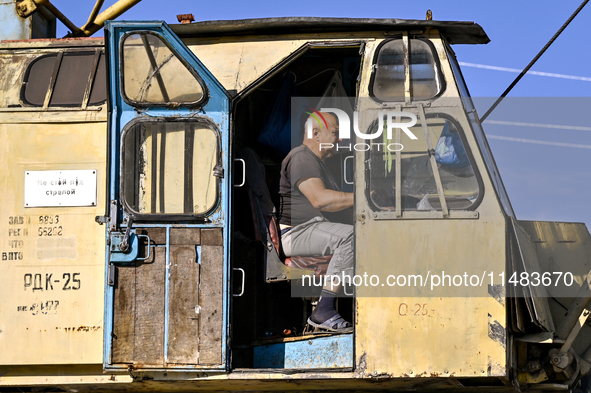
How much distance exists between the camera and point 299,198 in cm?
534

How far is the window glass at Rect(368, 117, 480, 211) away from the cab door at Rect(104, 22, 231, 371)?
41.6 inches

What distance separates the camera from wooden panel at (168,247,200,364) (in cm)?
462

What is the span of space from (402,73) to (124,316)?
102 inches

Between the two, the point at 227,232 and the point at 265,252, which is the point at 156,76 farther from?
the point at 265,252

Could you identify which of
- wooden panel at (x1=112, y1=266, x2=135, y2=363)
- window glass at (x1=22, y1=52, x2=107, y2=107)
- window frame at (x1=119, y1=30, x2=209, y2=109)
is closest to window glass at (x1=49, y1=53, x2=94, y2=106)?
window glass at (x1=22, y1=52, x2=107, y2=107)

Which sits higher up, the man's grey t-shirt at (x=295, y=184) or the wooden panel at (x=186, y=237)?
the man's grey t-shirt at (x=295, y=184)

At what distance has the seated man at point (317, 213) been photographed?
5.00 m

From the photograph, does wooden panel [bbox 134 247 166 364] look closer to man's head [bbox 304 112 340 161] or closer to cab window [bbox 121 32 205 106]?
cab window [bbox 121 32 205 106]

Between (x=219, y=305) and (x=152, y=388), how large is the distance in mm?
985

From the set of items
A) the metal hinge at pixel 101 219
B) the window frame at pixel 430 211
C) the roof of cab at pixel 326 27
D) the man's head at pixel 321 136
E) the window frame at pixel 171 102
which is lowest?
the metal hinge at pixel 101 219

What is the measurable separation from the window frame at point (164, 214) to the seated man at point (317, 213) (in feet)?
2.52

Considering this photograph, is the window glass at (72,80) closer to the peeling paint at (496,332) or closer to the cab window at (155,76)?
the cab window at (155,76)

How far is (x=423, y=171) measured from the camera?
4672 millimetres

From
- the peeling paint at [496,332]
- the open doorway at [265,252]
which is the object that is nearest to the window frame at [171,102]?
the open doorway at [265,252]
